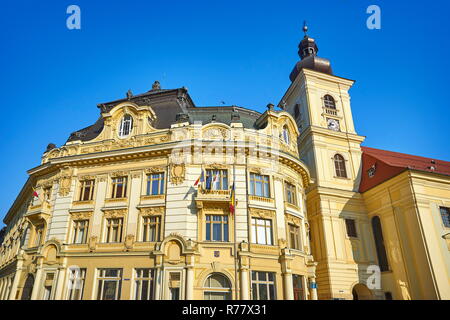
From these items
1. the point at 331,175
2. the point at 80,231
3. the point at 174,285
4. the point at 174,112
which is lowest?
the point at 174,285

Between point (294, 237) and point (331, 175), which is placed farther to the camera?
point (331, 175)

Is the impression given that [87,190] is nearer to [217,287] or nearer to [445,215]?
[217,287]

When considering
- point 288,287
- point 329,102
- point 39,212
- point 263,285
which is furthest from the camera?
point 329,102

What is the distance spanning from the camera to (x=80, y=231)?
25.3 m

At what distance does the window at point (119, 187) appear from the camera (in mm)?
25686

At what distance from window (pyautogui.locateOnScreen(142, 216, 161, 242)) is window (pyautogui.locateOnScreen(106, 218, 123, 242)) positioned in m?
1.88

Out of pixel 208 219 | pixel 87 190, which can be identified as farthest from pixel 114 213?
pixel 208 219

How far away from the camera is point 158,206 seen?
78.8 ft

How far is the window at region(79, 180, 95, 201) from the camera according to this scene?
1035 inches

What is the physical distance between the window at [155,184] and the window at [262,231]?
24.4ft

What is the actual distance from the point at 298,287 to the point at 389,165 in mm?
16489

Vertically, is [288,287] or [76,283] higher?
[76,283]

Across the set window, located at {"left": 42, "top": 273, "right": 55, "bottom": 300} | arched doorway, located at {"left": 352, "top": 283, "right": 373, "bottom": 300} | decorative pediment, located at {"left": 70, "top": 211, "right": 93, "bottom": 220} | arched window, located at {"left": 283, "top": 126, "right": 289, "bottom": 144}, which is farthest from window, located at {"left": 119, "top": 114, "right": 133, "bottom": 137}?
arched doorway, located at {"left": 352, "top": 283, "right": 373, "bottom": 300}
